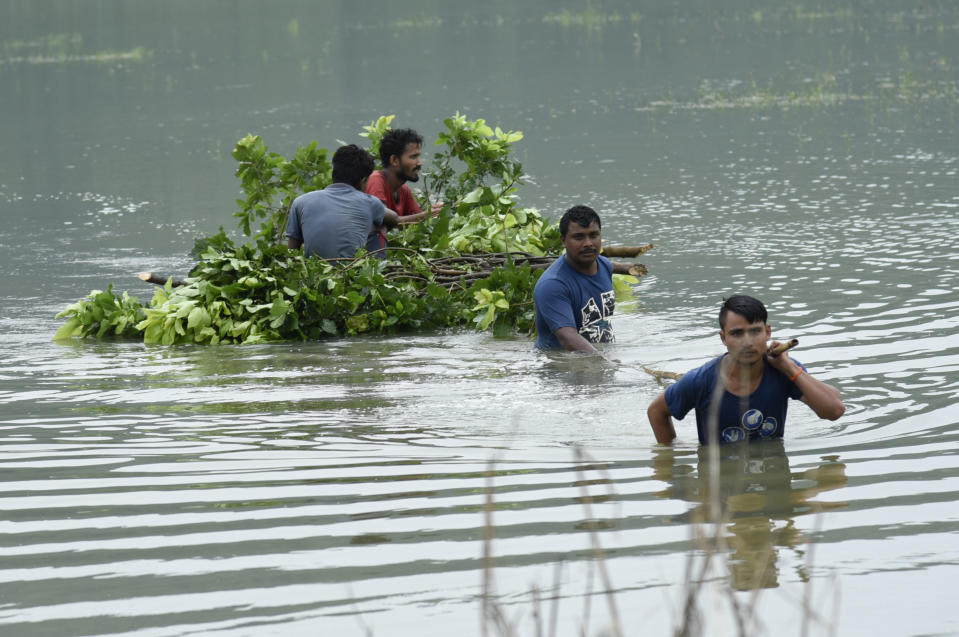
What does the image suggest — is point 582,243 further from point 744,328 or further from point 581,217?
point 744,328

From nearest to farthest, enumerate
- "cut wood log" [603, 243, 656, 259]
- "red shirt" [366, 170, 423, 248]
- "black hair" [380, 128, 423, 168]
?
"cut wood log" [603, 243, 656, 259] < "black hair" [380, 128, 423, 168] < "red shirt" [366, 170, 423, 248]

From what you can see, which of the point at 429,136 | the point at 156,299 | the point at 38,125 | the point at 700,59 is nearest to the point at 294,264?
the point at 156,299

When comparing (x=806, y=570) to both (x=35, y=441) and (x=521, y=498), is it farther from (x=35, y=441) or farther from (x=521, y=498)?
(x=35, y=441)

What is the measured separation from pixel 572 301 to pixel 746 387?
2.83 meters

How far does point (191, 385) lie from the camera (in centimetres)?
910

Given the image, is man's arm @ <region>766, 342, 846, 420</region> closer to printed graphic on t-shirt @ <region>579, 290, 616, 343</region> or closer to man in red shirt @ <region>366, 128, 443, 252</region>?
printed graphic on t-shirt @ <region>579, 290, 616, 343</region>

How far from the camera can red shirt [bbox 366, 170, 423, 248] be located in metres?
12.2

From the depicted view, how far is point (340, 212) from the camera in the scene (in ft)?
37.3

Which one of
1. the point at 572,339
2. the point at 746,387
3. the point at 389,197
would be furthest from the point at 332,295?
the point at 746,387

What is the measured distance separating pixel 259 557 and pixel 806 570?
6.99 ft

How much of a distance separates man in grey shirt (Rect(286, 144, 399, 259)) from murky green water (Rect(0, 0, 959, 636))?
119 cm

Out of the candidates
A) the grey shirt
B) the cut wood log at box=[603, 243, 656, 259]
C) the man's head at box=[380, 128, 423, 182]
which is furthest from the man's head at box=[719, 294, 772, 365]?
the man's head at box=[380, 128, 423, 182]

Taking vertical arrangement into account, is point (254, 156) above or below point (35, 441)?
above

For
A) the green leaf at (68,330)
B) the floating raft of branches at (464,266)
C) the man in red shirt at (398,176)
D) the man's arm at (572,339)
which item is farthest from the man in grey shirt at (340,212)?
the man's arm at (572,339)
